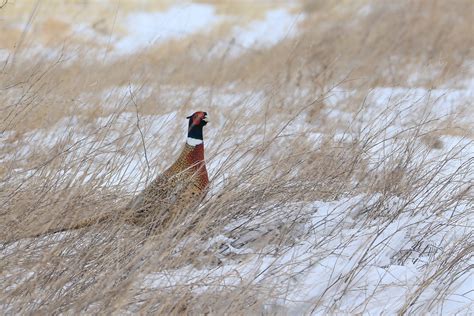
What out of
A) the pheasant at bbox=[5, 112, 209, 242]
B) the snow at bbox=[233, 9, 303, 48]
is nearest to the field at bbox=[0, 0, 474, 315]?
the pheasant at bbox=[5, 112, 209, 242]

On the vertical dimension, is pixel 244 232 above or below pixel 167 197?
below

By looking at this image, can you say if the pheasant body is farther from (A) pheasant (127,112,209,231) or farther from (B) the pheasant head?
(B) the pheasant head

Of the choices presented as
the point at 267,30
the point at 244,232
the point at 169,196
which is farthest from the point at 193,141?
the point at 267,30

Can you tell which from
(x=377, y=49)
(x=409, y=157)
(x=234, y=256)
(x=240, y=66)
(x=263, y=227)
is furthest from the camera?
(x=377, y=49)

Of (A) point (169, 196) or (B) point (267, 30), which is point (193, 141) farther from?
(B) point (267, 30)

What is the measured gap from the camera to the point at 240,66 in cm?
797

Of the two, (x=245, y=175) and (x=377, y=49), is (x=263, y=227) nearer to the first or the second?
(x=245, y=175)

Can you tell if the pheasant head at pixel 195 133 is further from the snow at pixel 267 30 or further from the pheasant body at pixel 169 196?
the snow at pixel 267 30

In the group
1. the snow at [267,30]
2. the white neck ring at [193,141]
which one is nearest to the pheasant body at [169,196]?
the white neck ring at [193,141]

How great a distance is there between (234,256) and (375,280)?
533 mm

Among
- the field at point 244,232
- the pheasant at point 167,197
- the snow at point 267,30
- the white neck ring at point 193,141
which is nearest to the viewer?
the field at point 244,232

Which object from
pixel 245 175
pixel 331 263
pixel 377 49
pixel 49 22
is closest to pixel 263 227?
pixel 245 175

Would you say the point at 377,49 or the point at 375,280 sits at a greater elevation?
the point at 377,49

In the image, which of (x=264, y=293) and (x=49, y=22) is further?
(x=49, y=22)
